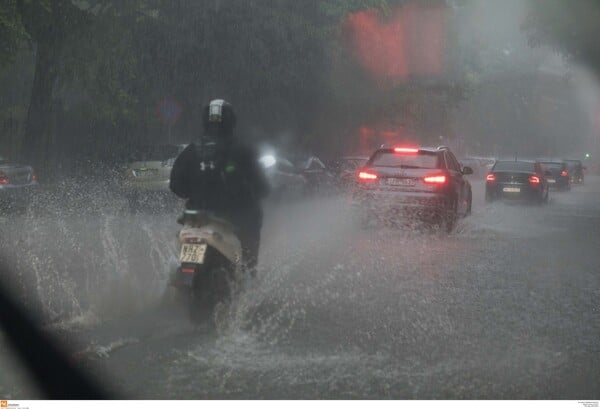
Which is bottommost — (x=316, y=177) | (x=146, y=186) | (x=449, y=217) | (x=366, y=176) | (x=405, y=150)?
(x=146, y=186)

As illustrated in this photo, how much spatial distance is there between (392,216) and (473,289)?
310 inches

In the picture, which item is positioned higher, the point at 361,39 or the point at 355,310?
the point at 361,39

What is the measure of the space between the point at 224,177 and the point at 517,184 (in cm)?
2201

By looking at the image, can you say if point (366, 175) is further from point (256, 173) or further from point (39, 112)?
point (39, 112)

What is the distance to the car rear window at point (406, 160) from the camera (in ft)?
55.7

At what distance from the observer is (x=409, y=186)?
Answer: 1683 centimetres

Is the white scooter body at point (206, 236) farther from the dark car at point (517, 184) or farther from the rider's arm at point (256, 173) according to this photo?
the dark car at point (517, 184)

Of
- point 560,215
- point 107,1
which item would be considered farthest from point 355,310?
point 107,1

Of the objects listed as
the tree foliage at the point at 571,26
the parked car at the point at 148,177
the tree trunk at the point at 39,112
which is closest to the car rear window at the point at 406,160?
the parked car at the point at 148,177

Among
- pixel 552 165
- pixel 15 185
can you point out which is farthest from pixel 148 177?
pixel 552 165

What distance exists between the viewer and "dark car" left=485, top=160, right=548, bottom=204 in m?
27.8

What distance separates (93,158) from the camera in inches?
1270

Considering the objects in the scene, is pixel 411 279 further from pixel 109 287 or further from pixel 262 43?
pixel 262 43

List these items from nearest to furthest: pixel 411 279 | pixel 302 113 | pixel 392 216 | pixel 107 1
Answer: pixel 411 279 < pixel 392 216 < pixel 107 1 < pixel 302 113
